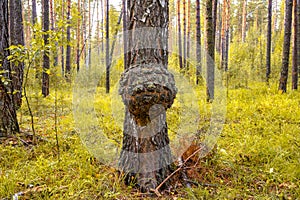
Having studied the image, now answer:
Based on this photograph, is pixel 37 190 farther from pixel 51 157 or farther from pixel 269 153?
pixel 269 153

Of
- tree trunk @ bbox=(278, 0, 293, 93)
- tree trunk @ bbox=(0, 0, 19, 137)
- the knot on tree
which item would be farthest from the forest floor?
tree trunk @ bbox=(278, 0, 293, 93)

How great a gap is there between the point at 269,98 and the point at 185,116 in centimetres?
292

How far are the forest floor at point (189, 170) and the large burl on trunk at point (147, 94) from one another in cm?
22

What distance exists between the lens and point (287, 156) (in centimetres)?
292

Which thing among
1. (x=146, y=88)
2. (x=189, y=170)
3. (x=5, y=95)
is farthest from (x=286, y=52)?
(x=5, y=95)

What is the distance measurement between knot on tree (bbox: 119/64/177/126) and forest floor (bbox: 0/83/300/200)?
0.75 meters

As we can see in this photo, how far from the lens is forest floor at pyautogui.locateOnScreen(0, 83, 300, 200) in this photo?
6.97 ft

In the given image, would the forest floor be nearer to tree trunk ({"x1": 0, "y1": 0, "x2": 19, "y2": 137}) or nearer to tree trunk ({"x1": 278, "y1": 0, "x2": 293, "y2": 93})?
tree trunk ({"x1": 0, "y1": 0, "x2": 19, "y2": 137})

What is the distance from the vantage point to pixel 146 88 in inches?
74.5

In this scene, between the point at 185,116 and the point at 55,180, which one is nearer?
the point at 55,180

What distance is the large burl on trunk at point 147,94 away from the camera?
1935 millimetres

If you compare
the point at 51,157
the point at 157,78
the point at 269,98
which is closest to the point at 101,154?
the point at 51,157

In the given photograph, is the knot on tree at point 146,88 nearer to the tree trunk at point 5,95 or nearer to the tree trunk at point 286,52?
the tree trunk at point 5,95

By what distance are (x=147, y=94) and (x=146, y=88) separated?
48 millimetres
